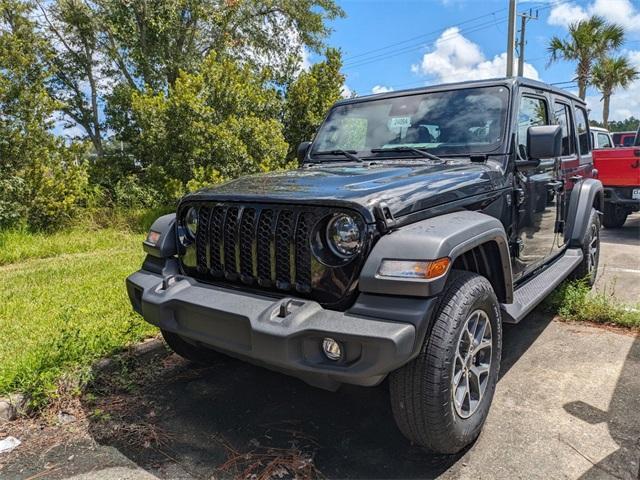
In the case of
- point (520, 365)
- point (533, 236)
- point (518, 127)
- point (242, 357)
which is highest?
point (518, 127)

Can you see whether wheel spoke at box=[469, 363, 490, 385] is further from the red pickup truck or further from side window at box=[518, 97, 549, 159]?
the red pickup truck

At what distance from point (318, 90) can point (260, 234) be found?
932 centimetres

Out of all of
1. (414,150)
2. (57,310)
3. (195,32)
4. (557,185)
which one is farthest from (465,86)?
(195,32)

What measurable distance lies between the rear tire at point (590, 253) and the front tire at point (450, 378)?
2.53 metres

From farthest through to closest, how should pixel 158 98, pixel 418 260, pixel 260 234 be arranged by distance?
1. pixel 158 98
2. pixel 260 234
3. pixel 418 260

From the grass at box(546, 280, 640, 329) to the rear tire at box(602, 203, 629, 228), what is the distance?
15.8ft

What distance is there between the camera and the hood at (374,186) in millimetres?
2350

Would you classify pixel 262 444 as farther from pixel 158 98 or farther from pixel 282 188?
pixel 158 98

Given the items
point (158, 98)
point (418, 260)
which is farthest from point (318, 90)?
point (418, 260)

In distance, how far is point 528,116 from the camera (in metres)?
3.63

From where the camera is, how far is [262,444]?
102 inches

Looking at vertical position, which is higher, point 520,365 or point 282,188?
point 282,188

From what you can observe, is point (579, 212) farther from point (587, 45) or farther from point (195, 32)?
point (587, 45)

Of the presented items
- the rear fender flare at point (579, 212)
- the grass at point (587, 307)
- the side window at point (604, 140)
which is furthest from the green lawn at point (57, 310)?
the side window at point (604, 140)
